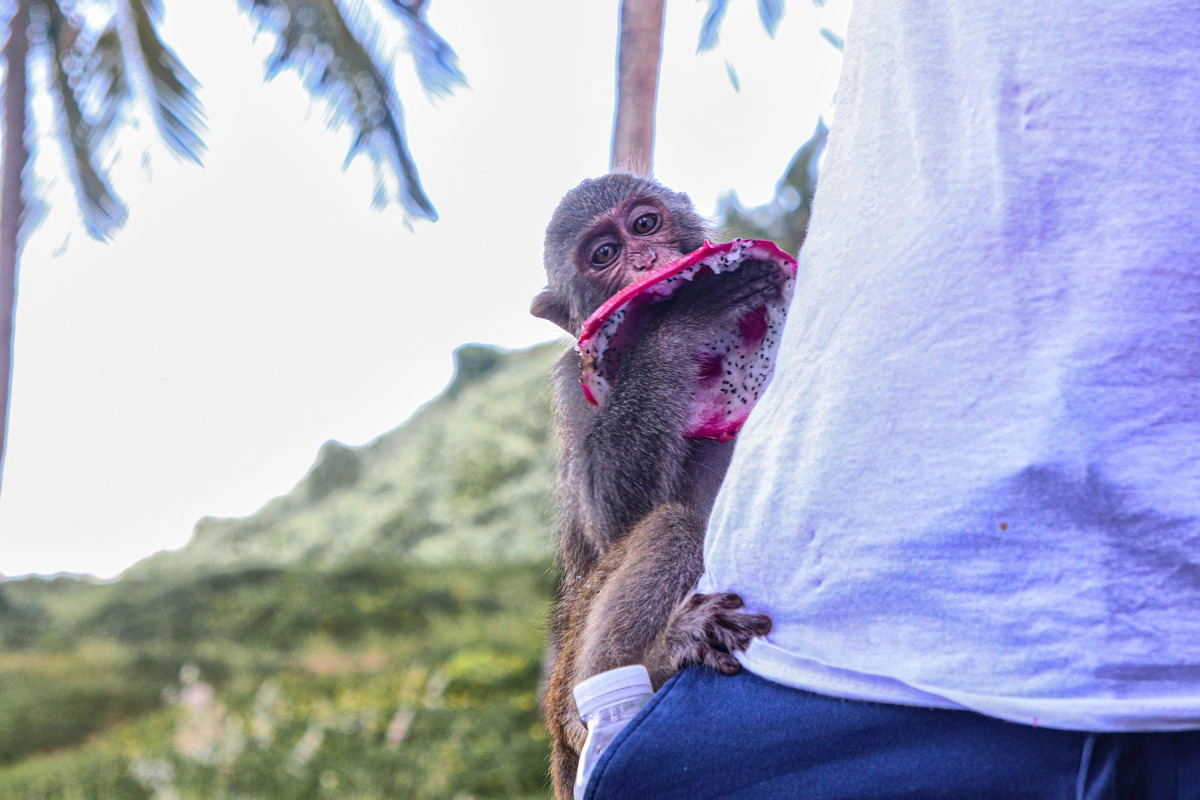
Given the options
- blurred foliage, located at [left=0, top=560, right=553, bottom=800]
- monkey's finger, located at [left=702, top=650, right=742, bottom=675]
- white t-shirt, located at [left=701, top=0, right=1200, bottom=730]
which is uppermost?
white t-shirt, located at [left=701, top=0, right=1200, bottom=730]

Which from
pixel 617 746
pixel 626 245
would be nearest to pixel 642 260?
pixel 626 245

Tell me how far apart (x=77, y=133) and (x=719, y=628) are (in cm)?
885

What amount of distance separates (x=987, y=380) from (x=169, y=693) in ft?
34.8

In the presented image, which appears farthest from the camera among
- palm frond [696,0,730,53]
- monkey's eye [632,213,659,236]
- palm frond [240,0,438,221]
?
palm frond [240,0,438,221]

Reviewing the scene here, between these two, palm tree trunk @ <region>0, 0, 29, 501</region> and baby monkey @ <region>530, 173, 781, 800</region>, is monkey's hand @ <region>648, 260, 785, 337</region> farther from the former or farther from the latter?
palm tree trunk @ <region>0, 0, 29, 501</region>

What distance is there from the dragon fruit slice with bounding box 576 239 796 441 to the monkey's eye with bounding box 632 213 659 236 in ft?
2.23

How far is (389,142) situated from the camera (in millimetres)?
7465

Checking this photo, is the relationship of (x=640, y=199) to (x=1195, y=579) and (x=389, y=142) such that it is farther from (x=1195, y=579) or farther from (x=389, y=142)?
(x=389, y=142)

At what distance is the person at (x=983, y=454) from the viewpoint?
79 centimetres

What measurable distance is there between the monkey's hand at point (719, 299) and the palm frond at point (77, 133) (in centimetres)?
752

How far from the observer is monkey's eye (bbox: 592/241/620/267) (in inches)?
112

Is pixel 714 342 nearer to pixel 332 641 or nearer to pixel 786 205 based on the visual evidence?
pixel 786 205

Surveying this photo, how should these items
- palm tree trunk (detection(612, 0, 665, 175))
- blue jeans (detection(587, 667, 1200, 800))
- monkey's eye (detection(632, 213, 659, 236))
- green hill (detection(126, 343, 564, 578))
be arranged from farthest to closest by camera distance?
green hill (detection(126, 343, 564, 578)) → palm tree trunk (detection(612, 0, 665, 175)) → monkey's eye (detection(632, 213, 659, 236)) → blue jeans (detection(587, 667, 1200, 800))

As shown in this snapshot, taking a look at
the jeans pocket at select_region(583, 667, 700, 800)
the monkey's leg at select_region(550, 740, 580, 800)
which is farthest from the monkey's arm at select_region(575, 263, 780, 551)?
the jeans pocket at select_region(583, 667, 700, 800)
